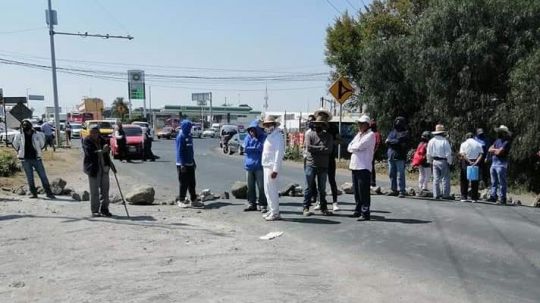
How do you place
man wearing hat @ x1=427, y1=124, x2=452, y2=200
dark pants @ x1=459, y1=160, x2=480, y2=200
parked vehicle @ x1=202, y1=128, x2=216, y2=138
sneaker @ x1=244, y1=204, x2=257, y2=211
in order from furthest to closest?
1. parked vehicle @ x1=202, y1=128, x2=216, y2=138
2. dark pants @ x1=459, y1=160, x2=480, y2=200
3. man wearing hat @ x1=427, y1=124, x2=452, y2=200
4. sneaker @ x1=244, y1=204, x2=257, y2=211

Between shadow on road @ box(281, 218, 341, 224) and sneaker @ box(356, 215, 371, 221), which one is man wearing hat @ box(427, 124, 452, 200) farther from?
shadow on road @ box(281, 218, 341, 224)

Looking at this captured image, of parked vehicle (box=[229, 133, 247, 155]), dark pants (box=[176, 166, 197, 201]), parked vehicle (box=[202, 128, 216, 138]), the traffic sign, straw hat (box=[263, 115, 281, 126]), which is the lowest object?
parked vehicle (box=[202, 128, 216, 138])

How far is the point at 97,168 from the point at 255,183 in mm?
2860

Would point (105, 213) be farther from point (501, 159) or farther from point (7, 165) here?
point (7, 165)

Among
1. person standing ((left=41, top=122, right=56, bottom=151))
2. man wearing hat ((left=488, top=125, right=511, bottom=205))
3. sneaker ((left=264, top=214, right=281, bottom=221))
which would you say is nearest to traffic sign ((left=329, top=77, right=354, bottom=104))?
man wearing hat ((left=488, top=125, right=511, bottom=205))

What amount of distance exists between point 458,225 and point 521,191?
9.12 meters

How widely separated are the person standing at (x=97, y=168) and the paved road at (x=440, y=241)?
2.38m

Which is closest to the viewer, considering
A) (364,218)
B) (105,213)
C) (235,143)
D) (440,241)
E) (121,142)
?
(440,241)

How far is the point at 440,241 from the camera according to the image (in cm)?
868

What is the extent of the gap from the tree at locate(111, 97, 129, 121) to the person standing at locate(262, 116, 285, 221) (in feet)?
317

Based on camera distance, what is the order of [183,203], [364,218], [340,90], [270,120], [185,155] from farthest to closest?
1. [340,90]
2. [183,203]
3. [185,155]
4. [270,120]
5. [364,218]

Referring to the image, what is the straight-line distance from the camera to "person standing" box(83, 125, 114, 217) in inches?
428

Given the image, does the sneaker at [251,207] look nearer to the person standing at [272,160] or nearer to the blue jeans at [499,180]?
the person standing at [272,160]

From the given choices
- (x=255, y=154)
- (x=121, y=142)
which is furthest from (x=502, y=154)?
(x=121, y=142)
